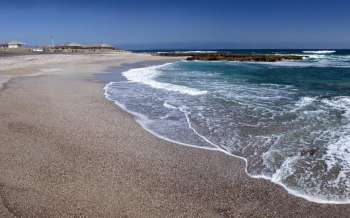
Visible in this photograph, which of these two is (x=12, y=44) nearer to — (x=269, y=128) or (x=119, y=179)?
(x=269, y=128)

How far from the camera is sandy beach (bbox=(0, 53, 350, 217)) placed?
16.3ft

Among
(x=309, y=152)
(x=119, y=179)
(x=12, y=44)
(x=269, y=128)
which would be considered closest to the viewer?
(x=119, y=179)

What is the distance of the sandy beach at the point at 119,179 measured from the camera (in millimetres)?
4969

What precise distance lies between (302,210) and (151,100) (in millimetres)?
9657

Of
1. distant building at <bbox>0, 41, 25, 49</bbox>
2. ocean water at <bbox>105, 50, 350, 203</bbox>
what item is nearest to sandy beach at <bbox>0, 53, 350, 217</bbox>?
ocean water at <bbox>105, 50, 350, 203</bbox>

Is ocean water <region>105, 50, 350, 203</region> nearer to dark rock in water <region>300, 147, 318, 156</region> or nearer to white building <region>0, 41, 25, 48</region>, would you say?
dark rock in water <region>300, 147, 318, 156</region>

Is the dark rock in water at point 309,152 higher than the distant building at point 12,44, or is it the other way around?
the distant building at point 12,44

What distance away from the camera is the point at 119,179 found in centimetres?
599

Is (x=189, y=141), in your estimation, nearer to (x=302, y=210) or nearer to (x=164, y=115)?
(x=164, y=115)

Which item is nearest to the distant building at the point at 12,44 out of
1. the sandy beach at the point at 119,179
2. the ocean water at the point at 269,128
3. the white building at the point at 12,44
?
the white building at the point at 12,44

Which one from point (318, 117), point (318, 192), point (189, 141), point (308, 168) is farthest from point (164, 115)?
point (318, 192)

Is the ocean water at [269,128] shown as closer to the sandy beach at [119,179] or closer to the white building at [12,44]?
the sandy beach at [119,179]

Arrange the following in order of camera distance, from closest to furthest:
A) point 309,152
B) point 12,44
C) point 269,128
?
1. point 309,152
2. point 269,128
3. point 12,44

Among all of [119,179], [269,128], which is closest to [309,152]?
[269,128]
